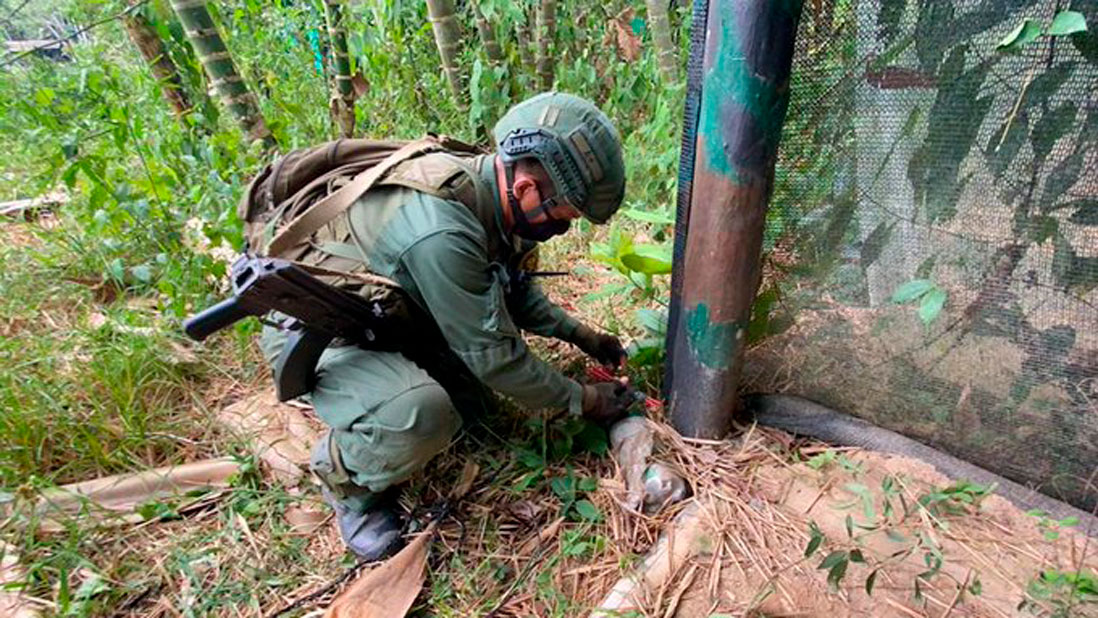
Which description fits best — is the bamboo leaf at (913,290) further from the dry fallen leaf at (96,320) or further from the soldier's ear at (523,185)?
the dry fallen leaf at (96,320)

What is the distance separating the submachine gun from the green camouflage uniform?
0.24ft

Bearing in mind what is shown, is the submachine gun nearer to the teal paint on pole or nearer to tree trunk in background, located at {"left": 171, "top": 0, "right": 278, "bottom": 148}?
the teal paint on pole

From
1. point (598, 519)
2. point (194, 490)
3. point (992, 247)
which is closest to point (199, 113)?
point (194, 490)

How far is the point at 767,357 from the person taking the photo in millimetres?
2023

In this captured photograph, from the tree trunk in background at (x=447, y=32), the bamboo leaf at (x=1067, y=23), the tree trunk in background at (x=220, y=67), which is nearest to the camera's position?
the bamboo leaf at (x=1067, y=23)

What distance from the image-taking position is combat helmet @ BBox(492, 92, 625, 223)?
167 cm

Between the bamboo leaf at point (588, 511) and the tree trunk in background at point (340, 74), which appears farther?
the tree trunk in background at point (340, 74)

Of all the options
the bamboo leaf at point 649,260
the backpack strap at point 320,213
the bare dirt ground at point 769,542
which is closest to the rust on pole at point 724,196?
the bare dirt ground at point 769,542

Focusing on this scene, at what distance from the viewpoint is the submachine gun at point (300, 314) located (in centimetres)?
152

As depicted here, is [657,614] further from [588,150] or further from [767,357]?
[588,150]

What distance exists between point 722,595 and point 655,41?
135 inches

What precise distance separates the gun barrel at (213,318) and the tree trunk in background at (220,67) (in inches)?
78.2

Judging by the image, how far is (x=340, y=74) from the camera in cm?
Result: 343

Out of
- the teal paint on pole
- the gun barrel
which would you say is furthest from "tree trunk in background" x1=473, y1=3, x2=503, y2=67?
the gun barrel
